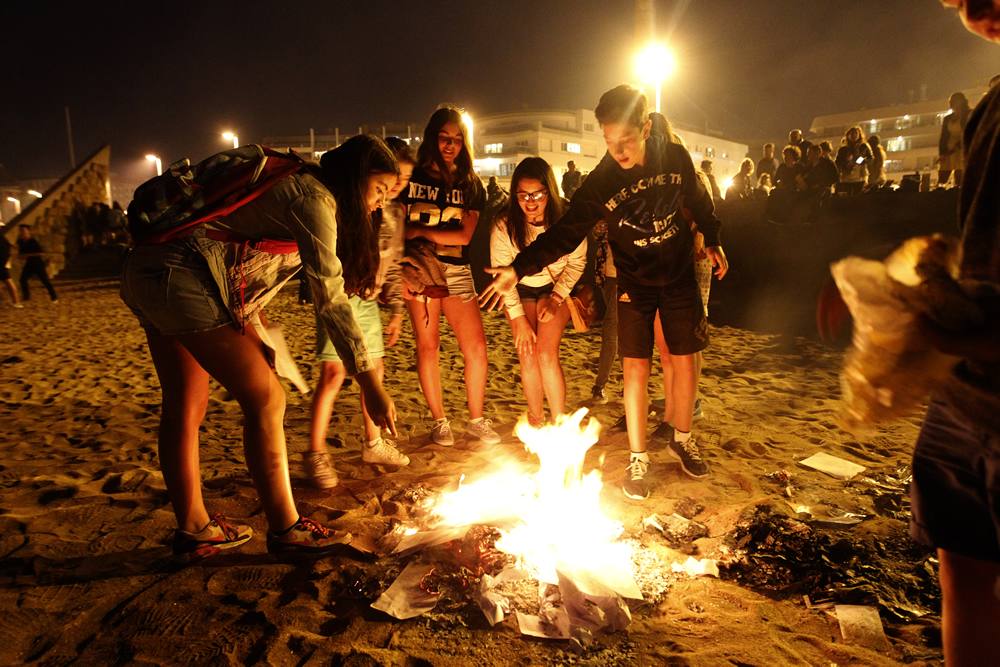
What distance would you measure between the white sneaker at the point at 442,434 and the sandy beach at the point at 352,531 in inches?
4.9

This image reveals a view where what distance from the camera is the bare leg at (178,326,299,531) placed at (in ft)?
8.57

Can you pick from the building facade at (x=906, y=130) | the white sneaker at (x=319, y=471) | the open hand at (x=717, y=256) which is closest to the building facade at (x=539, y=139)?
the building facade at (x=906, y=130)

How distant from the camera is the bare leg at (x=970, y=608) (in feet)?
4.87

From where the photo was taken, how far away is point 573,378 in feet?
22.2

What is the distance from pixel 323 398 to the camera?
390 centimetres

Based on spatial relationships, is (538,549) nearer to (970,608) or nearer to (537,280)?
(970,608)

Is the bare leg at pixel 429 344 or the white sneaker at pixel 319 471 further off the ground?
the bare leg at pixel 429 344

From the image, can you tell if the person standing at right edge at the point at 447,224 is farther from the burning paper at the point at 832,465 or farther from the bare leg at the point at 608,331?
the burning paper at the point at 832,465

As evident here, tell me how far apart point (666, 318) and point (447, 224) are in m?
1.76

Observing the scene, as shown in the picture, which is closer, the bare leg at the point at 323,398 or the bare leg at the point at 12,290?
the bare leg at the point at 323,398

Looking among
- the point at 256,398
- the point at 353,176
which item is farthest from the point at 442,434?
the point at 353,176

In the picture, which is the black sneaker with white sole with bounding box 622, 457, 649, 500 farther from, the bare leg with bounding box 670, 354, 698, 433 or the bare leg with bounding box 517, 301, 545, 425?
the bare leg with bounding box 517, 301, 545, 425

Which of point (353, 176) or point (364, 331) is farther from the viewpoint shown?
point (364, 331)

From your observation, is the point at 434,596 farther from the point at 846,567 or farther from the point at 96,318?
the point at 96,318
